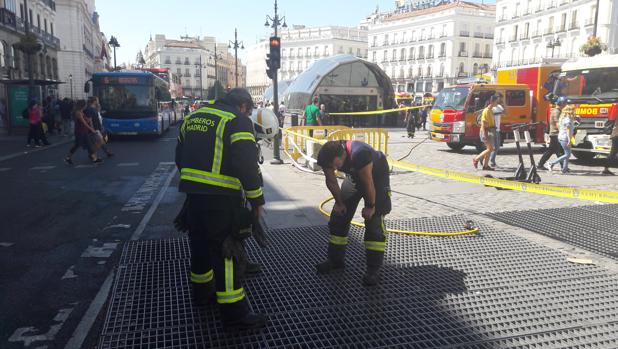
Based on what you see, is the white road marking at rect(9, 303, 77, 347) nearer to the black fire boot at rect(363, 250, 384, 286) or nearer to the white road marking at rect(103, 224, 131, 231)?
the black fire boot at rect(363, 250, 384, 286)

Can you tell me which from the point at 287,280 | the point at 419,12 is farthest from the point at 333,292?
the point at 419,12

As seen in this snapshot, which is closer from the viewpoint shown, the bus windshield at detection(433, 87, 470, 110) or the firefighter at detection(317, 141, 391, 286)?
the firefighter at detection(317, 141, 391, 286)

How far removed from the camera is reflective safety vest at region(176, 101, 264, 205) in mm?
3404

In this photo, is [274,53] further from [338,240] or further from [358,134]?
[338,240]

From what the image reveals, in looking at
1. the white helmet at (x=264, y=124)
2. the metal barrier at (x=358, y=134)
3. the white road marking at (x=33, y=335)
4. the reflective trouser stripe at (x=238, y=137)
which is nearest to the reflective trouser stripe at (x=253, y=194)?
the reflective trouser stripe at (x=238, y=137)

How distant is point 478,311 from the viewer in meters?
3.83

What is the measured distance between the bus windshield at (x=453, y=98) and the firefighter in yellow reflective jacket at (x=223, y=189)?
12.8m

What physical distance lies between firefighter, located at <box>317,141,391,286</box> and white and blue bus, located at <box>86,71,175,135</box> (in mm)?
15823

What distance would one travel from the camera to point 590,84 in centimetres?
1221

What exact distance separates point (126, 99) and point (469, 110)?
13315 millimetres

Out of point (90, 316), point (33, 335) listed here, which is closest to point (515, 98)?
point (90, 316)

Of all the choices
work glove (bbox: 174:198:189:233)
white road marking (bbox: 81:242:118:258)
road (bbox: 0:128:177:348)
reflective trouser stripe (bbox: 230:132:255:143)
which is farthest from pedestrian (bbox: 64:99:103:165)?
reflective trouser stripe (bbox: 230:132:255:143)

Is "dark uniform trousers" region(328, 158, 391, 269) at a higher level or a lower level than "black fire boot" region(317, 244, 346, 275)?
higher

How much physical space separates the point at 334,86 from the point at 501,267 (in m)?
25.2
